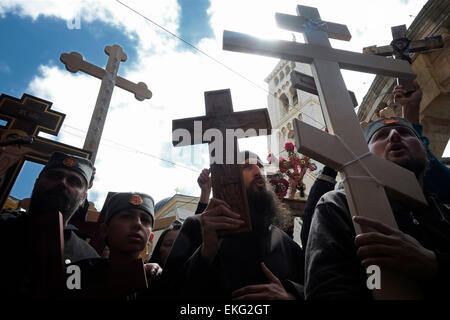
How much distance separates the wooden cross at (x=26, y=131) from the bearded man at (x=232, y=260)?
1.76m

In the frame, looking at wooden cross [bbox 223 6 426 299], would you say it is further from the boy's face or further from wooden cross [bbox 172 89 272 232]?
the boy's face

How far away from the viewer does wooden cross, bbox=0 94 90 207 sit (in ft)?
8.09

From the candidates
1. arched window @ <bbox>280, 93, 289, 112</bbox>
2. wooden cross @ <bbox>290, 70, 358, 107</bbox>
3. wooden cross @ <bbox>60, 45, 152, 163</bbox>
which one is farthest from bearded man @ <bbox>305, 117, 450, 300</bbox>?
arched window @ <bbox>280, 93, 289, 112</bbox>

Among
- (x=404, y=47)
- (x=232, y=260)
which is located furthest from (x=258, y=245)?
(x=404, y=47)

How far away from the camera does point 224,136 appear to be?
1707 millimetres

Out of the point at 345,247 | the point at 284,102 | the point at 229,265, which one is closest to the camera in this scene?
the point at 345,247

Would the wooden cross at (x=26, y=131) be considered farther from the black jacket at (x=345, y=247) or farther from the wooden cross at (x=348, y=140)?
the black jacket at (x=345, y=247)

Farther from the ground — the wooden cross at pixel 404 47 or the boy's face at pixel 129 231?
the wooden cross at pixel 404 47

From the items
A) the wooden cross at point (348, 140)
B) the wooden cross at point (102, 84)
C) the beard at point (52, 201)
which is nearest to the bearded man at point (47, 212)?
the beard at point (52, 201)

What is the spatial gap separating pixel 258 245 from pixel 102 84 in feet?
12.7

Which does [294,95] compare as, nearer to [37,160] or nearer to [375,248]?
[37,160]

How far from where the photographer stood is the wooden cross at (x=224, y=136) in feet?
4.88
